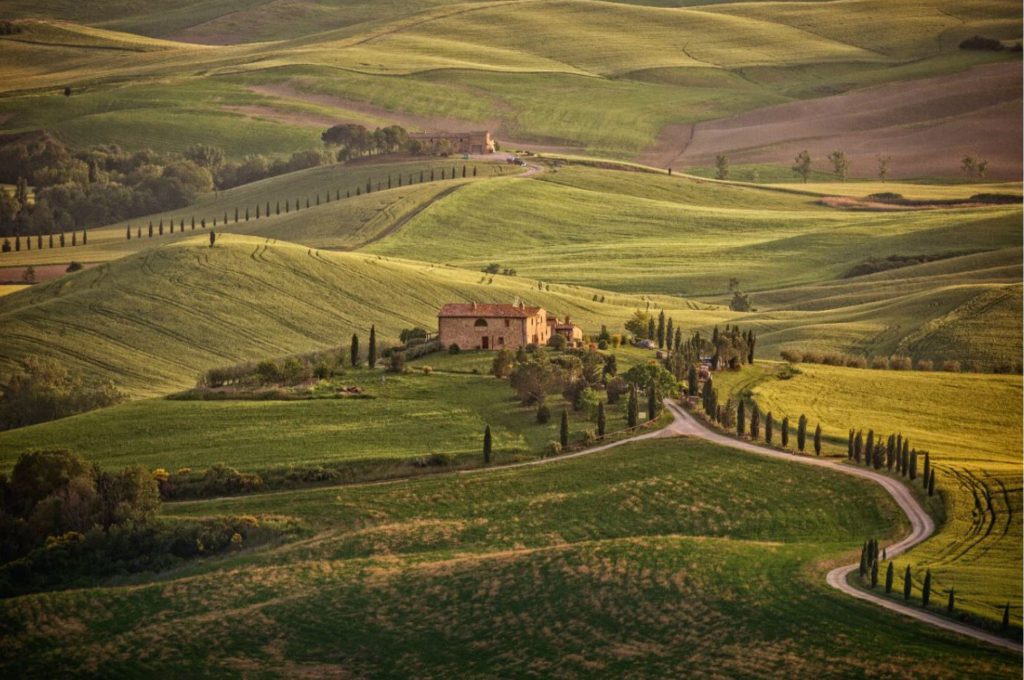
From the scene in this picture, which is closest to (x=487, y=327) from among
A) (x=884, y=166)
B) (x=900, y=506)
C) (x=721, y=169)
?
(x=900, y=506)

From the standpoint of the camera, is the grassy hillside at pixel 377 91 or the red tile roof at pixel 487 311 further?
the grassy hillside at pixel 377 91

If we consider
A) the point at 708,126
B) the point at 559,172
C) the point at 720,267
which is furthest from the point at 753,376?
the point at 708,126

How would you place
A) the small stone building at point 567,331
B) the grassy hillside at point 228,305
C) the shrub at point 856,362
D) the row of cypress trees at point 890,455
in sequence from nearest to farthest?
the row of cypress trees at point 890,455 → the grassy hillside at point 228,305 → the small stone building at point 567,331 → the shrub at point 856,362

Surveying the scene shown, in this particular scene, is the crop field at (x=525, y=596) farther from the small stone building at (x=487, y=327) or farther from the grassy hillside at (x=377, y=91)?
the grassy hillside at (x=377, y=91)

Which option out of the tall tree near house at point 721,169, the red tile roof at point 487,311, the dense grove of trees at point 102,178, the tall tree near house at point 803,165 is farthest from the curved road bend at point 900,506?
the tall tree near house at point 803,165

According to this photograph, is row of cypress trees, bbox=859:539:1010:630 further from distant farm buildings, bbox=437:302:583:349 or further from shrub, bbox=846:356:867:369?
shrub, bbox=846:356:867:369

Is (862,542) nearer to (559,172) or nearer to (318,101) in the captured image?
(559,172)

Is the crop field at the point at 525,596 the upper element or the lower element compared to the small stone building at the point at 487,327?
lower

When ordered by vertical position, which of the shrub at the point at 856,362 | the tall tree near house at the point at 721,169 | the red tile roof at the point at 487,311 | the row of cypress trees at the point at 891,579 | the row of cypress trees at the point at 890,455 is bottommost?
the row of cypress trees at the point at 891,579
